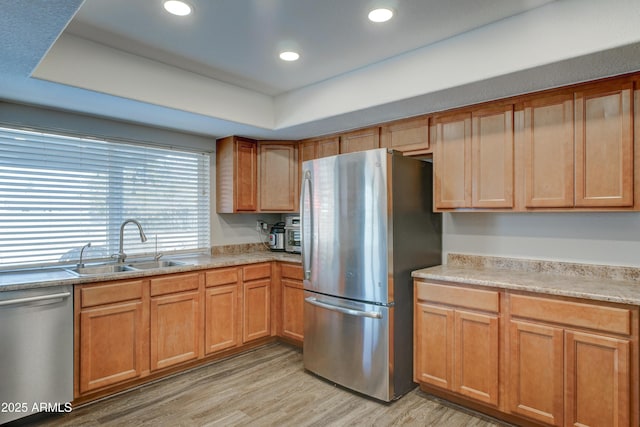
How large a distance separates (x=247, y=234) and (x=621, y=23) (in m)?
3.63

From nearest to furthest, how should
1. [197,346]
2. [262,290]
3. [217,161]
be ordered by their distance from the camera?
[197,346]
[262,290]
[217,161]

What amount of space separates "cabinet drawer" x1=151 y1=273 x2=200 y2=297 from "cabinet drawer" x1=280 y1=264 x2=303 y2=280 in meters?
0.86

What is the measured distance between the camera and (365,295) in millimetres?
2688

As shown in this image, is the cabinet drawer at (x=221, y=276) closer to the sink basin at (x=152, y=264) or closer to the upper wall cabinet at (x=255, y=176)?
the sink basin at (x=152, y=264)

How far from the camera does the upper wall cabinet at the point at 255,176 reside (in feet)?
12.6

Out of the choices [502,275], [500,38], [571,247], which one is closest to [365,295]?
[502,275]

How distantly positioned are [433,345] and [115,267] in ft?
8.79

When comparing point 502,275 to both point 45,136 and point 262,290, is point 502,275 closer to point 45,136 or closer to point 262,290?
point 262,290

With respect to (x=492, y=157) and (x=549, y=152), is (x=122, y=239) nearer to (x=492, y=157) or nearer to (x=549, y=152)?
(x=492, y=157)

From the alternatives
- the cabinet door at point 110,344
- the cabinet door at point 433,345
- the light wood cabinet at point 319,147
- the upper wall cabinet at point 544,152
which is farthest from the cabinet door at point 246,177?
the cabinet door at point 433,345

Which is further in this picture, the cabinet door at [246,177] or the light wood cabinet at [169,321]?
the cabinet door at [246,177]

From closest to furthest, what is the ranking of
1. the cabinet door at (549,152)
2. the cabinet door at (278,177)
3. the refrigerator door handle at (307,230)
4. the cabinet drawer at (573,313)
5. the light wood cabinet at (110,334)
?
the cabinet drawer at (573,313), the cabinet door at (549,152), the light wood cabinet at (110,334), the refrigerator door handle at (307,230), the cabinet door at (278,177)

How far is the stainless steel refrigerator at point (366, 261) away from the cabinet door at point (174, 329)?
0.99m

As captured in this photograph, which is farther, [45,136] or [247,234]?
[247,234]
